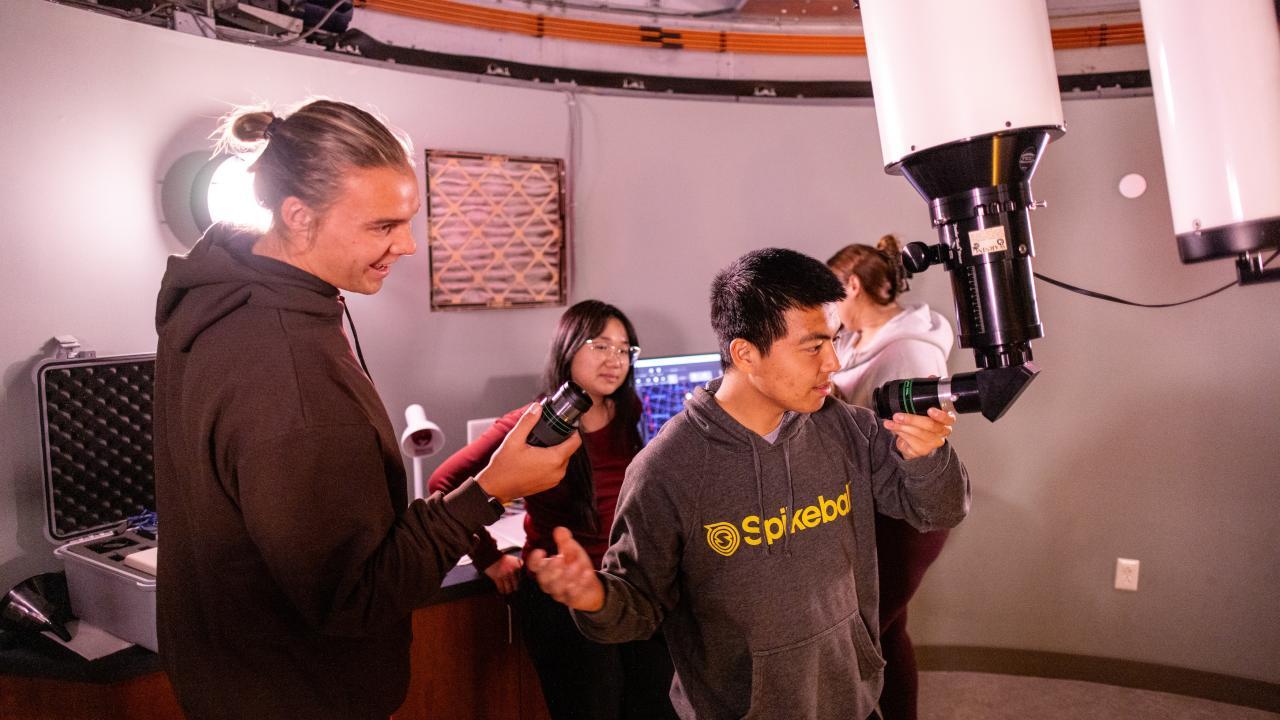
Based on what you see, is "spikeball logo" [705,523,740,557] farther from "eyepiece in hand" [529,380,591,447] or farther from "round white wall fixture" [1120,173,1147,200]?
"round white wall fixture" [1120,173,1147,200]

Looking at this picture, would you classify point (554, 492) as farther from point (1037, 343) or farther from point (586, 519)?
point (1037, 343)

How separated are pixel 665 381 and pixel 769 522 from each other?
1.28 m

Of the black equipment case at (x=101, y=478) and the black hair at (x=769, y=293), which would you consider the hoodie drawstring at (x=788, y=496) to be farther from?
the black equipment case at (x=101, y=478)

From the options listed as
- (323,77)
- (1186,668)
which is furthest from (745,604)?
(1186,668)

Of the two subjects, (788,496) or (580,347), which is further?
(580,347)

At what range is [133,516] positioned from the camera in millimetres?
1816

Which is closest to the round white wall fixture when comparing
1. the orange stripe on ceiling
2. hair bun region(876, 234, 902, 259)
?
the orange stripe on ceiling

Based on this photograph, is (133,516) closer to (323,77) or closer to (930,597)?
(323,77)

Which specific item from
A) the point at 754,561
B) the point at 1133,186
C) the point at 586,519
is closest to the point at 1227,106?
the point at 754,561

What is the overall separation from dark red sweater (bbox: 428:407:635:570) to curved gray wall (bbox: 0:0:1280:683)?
2.05 ft

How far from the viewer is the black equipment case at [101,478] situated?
1575 millimetres

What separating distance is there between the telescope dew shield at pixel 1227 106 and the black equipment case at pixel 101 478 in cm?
201

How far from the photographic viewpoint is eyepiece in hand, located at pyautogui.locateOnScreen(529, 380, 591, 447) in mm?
1143

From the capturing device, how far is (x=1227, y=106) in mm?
1116
